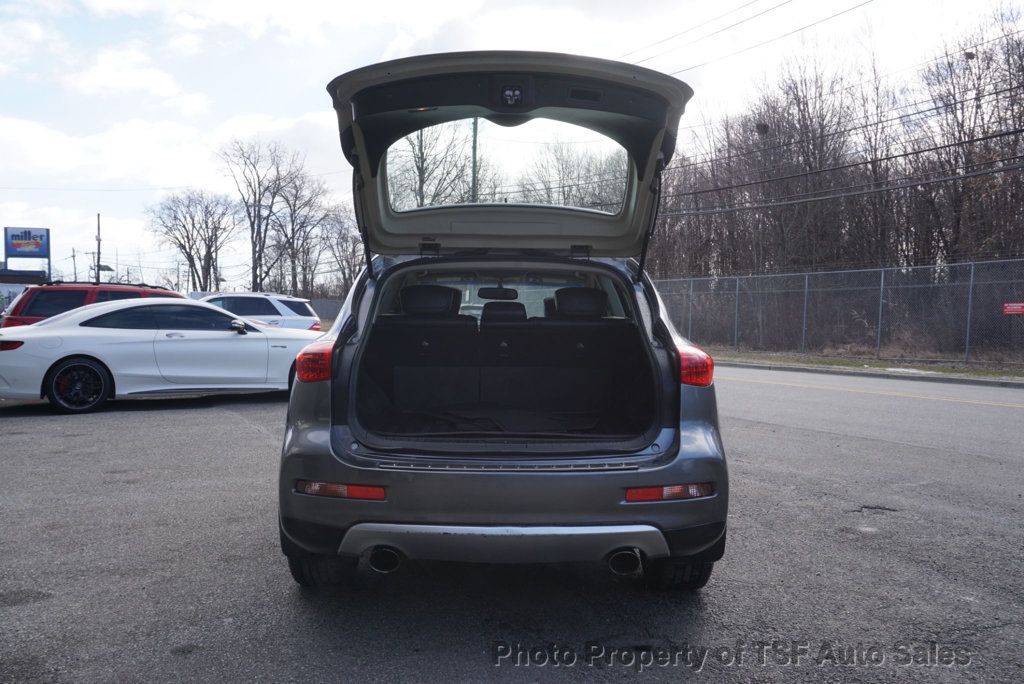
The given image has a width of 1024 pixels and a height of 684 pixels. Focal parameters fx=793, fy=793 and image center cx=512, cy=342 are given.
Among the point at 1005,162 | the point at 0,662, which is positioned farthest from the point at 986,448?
the point at 1005,162

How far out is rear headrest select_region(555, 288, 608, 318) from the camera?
14.6 ft

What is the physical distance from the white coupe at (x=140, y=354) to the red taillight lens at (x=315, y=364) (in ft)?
23.1

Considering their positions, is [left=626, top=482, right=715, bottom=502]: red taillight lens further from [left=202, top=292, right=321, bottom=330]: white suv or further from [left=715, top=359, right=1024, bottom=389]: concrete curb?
[left=715, top=359, right=1024, bottom=389]: concrete curb

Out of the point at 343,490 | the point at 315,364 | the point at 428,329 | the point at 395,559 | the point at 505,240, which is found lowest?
the point at 395,559

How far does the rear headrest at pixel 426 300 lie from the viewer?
4.35 metres

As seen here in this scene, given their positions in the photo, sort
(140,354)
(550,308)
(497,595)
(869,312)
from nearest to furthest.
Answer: (497,595)
(550,308)
(140,354)
(869,312)

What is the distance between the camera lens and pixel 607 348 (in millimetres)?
4496

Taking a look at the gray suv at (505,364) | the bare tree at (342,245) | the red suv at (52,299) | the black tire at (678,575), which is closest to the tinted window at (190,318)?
the red suv at (52,299)

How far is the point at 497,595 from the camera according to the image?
3.61 meters

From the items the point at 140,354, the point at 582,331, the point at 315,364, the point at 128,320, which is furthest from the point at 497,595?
the point at 128,320

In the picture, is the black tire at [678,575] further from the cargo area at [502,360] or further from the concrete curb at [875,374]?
the concrete curb at [875,374]

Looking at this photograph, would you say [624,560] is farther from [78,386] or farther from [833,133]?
[833,133]

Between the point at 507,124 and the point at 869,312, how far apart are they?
21.4 metres

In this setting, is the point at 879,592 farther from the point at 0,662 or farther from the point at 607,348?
the point at 0,662
